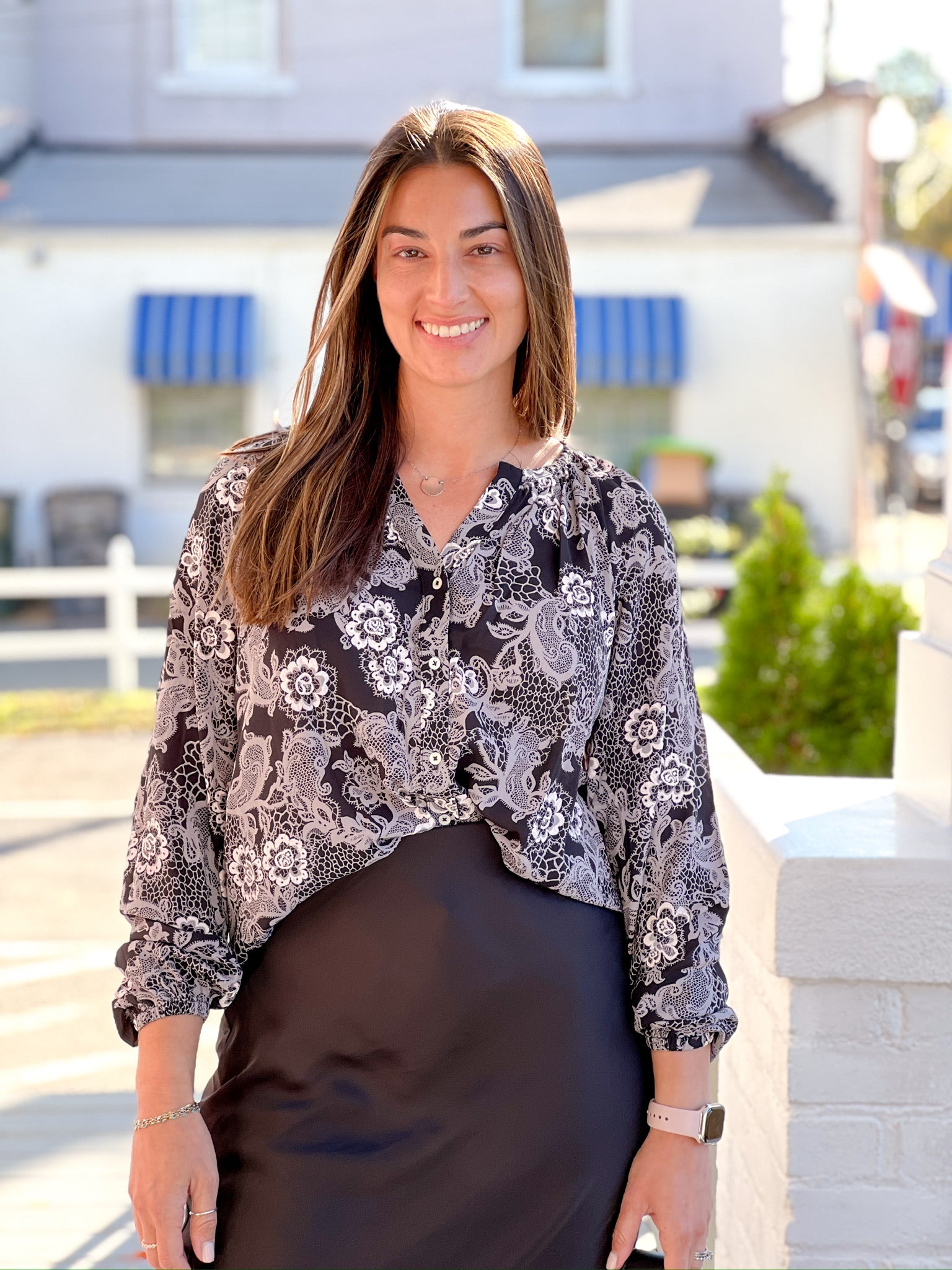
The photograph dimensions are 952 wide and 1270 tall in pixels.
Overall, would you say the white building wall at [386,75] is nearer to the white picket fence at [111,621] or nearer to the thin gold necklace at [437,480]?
the white picket fence at [111,621]

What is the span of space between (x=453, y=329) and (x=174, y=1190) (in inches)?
40.0

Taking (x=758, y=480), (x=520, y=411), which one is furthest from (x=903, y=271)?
(x=520, y=411)

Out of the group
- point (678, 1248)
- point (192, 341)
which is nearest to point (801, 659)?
point (678, 1248)

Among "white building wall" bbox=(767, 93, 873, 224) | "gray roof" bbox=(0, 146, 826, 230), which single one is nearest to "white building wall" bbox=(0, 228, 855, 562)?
"gray roof" bbox=(0, 146, 826, 230)

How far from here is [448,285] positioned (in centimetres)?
182

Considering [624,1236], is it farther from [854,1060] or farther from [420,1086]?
[854,1060]

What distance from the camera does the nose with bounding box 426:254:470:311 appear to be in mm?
1818

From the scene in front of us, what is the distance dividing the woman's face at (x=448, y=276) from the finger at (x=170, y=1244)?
1.00 meters

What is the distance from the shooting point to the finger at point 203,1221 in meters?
1.68

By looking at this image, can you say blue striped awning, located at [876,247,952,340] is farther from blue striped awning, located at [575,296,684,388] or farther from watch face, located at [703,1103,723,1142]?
watch face, located at [703,1103,723,1142]

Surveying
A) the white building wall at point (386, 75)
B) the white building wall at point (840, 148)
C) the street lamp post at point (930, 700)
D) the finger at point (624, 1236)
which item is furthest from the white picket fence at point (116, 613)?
the white building wall at point (386, 75)

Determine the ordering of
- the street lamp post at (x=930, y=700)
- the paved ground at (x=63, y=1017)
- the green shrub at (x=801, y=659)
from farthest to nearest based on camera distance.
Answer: the green shrub at (x=801, y=659), the paved ground at (x=63, y=1017), the street lamp post at (x=930, y=700)

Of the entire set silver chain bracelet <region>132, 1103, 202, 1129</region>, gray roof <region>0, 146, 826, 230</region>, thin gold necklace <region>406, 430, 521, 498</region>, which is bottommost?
silver chain bracelet <region>132, 1103, 202, 1129</region>

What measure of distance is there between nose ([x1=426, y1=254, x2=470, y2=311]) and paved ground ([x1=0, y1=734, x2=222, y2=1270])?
2.01 m
